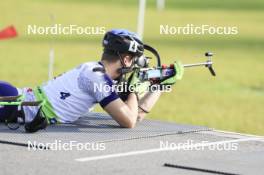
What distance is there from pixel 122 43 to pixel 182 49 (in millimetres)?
21656

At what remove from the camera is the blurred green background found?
1711 cm

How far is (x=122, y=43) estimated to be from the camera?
941cm

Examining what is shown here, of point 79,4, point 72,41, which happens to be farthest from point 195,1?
point 72,41

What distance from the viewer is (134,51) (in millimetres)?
9430

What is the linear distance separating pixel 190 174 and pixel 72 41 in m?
26.1

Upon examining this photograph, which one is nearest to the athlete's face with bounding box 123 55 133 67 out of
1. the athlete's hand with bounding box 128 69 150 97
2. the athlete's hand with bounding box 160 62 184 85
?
the athlete's hand with bounding box 128 69 150 97

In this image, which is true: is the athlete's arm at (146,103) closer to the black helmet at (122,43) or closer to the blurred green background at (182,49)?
the black helmet at (122,43)

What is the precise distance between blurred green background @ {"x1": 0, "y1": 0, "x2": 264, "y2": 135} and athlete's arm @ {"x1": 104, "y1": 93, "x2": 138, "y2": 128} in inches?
186

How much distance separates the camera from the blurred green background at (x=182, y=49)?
1711cm

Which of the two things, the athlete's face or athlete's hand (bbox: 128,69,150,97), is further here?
athlete's hand (bbox: 128,69,150,97)

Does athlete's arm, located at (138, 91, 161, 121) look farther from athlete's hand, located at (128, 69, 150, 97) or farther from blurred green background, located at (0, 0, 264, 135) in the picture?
blurred green background, located at (0, 0, 264, 135)

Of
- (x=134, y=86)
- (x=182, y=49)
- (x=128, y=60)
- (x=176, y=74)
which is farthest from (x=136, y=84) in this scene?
(x=182, y=49)

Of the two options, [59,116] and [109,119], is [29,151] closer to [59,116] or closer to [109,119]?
[59,116]

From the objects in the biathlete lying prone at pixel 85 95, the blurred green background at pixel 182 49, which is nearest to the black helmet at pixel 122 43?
the biathlete lying prone at pixel 85 95
